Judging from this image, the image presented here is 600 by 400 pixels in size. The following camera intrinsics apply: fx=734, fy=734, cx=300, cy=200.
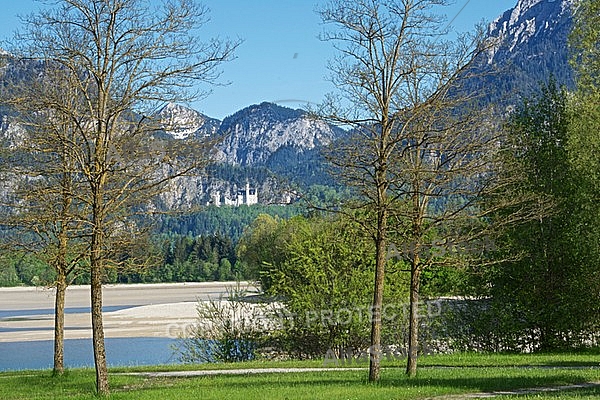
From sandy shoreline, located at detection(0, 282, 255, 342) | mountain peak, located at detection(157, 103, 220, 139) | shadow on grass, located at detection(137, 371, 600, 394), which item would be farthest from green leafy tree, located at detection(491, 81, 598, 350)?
mountain peak, located at detection(157, 103, 220, 139)

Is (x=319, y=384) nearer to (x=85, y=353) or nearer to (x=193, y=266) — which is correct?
(x=85, y=353)

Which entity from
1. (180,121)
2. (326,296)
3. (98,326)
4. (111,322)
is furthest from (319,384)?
(111,322)

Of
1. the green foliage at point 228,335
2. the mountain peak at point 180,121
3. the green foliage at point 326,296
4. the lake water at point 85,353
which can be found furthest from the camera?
the lake water at point 85,353

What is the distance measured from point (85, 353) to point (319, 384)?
25234 millimetres

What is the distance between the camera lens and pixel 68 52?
46.9 ft

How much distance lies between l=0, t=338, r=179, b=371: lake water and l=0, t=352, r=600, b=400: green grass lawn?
11.9m

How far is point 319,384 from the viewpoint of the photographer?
16016 mm

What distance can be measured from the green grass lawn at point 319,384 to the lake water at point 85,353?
1190cm

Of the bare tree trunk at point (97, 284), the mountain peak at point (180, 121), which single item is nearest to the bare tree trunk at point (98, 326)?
the bare tree trunk at point (97, 284)

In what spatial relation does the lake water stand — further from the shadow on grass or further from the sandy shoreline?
the shadow on grass

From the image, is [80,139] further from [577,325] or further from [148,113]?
[577,325]

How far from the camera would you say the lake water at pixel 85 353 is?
33.6m

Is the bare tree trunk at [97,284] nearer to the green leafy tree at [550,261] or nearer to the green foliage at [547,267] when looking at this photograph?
the green foliage at [547,267]

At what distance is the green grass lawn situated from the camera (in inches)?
548
